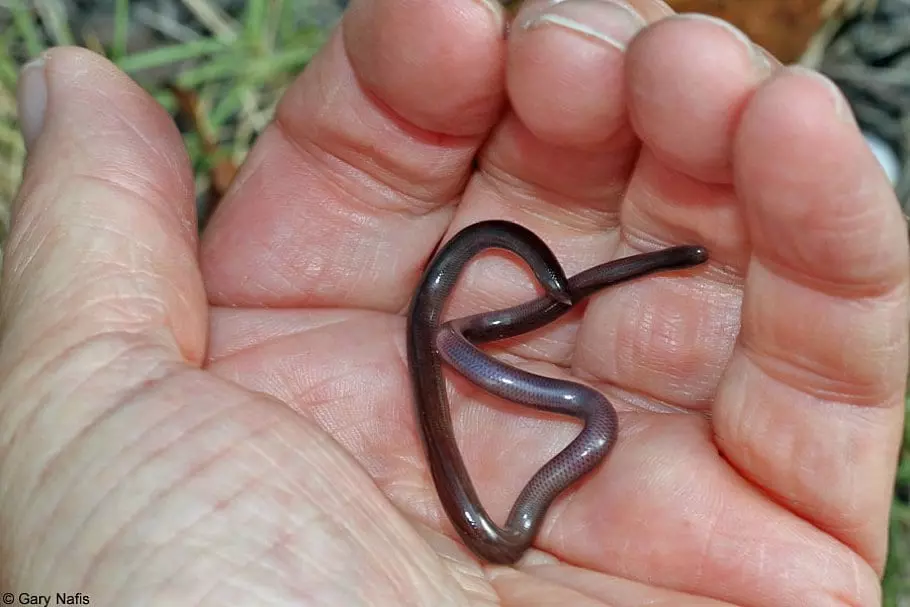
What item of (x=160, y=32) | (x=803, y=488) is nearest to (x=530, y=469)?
(x=803, y=488)

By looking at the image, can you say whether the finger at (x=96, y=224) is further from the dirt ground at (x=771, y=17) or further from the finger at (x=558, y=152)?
the dirt ground at (x=771, y=17)

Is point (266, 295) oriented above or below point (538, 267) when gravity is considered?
below

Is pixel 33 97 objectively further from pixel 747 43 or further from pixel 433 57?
pixel 747 43

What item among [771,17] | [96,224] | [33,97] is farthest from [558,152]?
[771,17]

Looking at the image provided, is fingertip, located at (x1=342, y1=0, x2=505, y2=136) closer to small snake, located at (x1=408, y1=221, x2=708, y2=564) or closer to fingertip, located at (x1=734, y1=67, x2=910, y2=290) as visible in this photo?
small snake, located at (x1=408, y1=221, x2=708, y2=564)

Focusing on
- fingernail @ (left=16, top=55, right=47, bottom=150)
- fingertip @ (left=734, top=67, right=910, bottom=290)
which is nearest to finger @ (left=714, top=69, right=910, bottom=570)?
fingertip @ (left=734, top=67, right=910, bottom=290)

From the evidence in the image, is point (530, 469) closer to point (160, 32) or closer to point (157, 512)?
point (157, 512)
